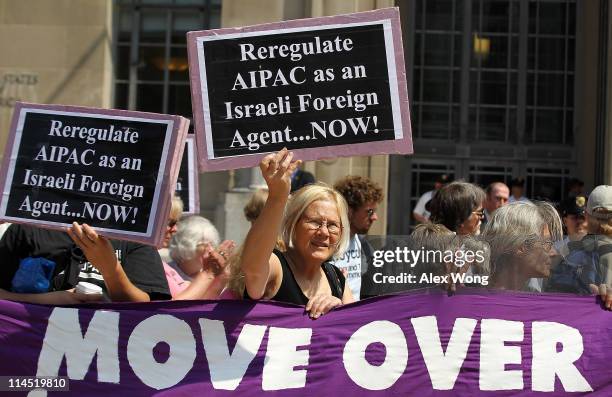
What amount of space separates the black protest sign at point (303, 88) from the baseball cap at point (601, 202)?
143 centimetres

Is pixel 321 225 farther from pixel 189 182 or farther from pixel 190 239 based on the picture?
pixel 189 182

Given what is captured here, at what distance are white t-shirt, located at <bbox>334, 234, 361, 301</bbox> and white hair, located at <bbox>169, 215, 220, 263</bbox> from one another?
109 cm

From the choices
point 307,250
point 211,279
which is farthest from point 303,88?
point 211,279

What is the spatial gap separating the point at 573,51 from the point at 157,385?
1038 cm

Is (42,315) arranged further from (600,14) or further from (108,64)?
(600,14)

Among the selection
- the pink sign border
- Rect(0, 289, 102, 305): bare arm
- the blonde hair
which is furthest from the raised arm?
the pink sign border

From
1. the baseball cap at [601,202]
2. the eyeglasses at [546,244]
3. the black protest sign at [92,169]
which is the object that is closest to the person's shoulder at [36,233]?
the black protest sign at [92,169]

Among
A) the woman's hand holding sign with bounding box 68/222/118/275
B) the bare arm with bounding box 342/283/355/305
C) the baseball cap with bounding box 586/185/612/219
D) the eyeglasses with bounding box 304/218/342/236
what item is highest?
the baseball cap with bounding box 586/185/612/219

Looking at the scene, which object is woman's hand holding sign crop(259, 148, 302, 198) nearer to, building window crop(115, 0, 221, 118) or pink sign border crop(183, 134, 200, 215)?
pink sign border crop(183, 134, 200, 215)

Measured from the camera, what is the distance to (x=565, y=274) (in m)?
5.75

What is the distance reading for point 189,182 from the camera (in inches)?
337

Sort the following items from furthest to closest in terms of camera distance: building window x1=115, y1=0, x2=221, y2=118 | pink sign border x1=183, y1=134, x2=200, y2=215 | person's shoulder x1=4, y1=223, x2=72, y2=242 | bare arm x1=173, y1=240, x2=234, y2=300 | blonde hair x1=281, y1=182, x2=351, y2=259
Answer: building window x1=115, y1=0, x2=221, y2=118 < pink sign border x1=183, y1=134, x2=200, y2=215 < bare arm x1=173, y1=240, x2=234, y2=300 < person's shoulder x1=4, y1=223, x2=72, y2=242 < blonde hair x1=281, y1=182, x2=351, y2=259

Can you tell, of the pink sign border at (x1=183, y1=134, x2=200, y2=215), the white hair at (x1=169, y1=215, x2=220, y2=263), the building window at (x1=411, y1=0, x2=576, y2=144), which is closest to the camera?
the white hair at (x1=169, y1=215, x2=220, y2=263)

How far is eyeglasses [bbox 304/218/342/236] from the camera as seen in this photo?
214 inches
